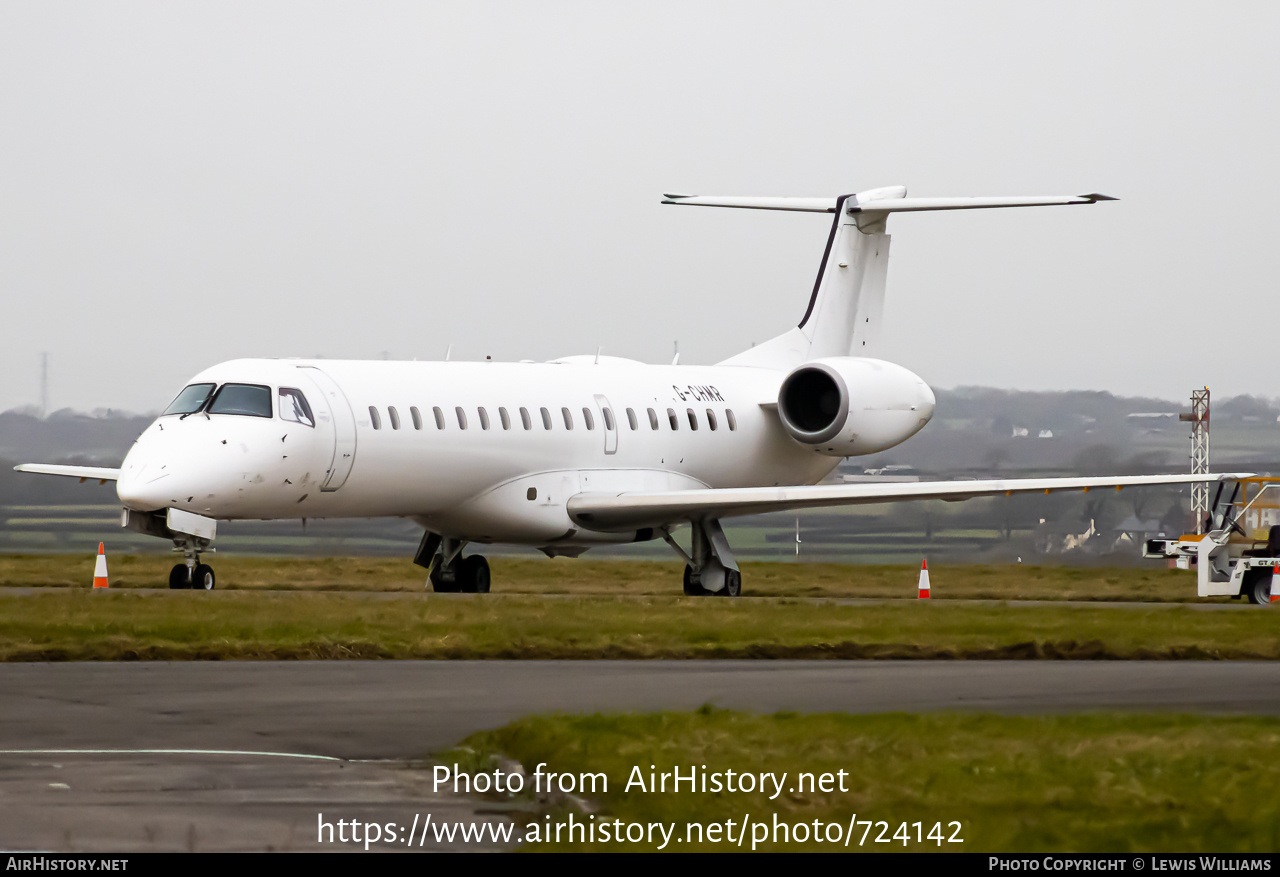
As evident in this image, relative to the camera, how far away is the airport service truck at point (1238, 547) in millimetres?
29172

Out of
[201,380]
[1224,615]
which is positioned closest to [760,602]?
[1224,615]

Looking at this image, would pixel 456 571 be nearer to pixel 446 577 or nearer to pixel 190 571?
pixel 446 577

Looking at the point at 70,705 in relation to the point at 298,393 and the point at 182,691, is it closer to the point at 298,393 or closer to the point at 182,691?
the point at 182,691

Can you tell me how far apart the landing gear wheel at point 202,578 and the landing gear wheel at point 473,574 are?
19.2ft

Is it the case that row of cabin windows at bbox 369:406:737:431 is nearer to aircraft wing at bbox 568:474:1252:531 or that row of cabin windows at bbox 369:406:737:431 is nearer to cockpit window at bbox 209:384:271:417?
aircraft wing at bbox 568:474:1252:531

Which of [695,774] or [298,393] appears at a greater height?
[298,393]

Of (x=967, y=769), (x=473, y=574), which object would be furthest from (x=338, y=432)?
(x=967, y=769)

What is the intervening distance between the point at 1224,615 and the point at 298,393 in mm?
11866

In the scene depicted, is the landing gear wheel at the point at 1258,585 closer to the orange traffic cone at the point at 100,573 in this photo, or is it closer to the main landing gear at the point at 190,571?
the main landing gear at the point at 190,571

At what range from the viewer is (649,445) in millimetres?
32406

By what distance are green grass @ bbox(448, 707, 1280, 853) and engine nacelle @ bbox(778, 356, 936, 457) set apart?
21410mm

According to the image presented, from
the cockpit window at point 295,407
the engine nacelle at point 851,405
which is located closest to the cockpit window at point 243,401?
the cockpit window at point 295,407
